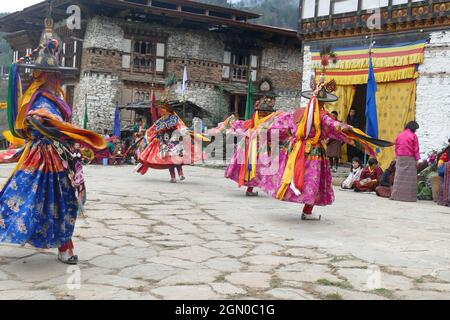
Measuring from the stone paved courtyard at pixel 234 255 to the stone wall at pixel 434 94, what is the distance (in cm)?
599

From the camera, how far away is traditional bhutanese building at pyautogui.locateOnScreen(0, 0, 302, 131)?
22.4 meters

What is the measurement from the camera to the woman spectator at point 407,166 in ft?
33.7

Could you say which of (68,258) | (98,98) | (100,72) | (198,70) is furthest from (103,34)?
(68,258)

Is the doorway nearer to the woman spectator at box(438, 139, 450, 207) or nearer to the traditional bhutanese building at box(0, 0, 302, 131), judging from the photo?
the traditional bhutanese building at box(0, 0, 302, 131)

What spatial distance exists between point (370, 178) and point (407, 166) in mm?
1305

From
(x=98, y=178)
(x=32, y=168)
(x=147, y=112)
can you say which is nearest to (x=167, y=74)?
(x=147, y=112)

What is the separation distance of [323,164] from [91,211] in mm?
2921

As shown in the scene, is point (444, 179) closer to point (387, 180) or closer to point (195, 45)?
point (387, 180)

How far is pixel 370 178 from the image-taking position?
11562 mm

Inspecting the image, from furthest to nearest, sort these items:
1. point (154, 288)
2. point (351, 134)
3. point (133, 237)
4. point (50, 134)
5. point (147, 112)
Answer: point (147, 112) < point (351, 134) < point (133, 237) < point (50, 134) < point (154, 288)

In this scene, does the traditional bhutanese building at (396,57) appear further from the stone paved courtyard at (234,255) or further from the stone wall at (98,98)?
the stone wall at (98,98)

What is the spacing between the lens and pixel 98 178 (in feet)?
37.5

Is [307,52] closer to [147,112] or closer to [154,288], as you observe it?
[147,112]
